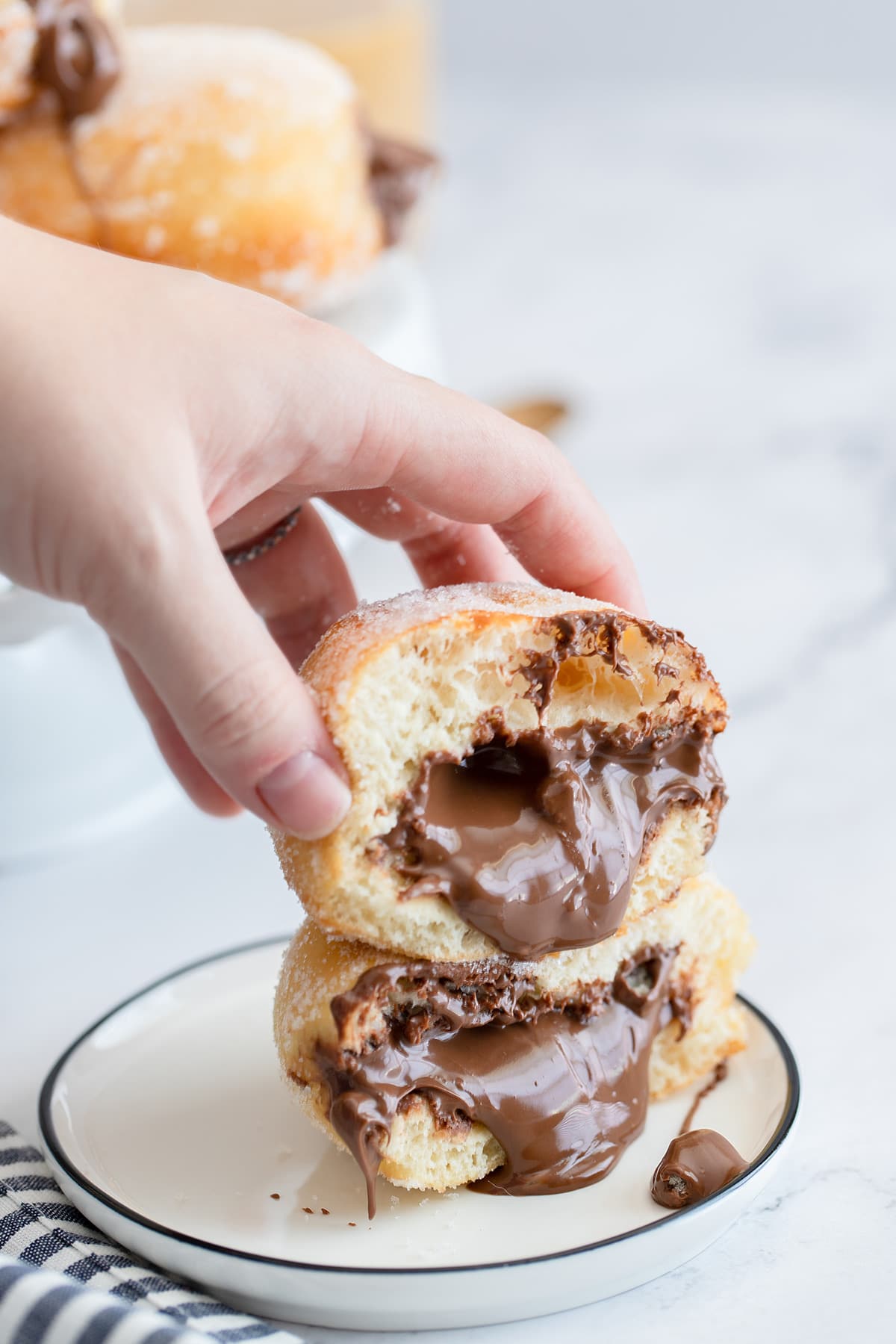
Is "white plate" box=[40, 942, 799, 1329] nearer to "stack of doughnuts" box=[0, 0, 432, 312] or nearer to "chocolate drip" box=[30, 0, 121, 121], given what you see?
"stack of doughnuts" box=[0, 0, 432, 312]

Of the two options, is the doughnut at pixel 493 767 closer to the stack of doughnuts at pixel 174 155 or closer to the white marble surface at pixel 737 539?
the white marble surface at pixel 737 539

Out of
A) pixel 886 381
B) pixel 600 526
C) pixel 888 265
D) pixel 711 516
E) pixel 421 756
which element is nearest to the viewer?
pixel 421 756

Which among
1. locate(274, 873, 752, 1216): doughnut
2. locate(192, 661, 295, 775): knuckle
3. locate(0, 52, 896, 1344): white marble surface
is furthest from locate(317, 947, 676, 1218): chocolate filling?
locate(192, 661, 295, 775): knuckle

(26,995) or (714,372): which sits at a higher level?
(714,372)

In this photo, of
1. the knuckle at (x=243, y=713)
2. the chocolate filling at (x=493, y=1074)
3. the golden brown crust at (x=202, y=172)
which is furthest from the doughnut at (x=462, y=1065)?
the golden brown crust at (x=202, y=172)

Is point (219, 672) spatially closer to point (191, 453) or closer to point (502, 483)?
point (191, 453)

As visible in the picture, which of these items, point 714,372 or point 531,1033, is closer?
point 531,1033

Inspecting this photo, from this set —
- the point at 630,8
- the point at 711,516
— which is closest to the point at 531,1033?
the point at 711,516

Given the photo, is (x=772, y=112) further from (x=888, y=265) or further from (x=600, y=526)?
(x=600, y=526)
